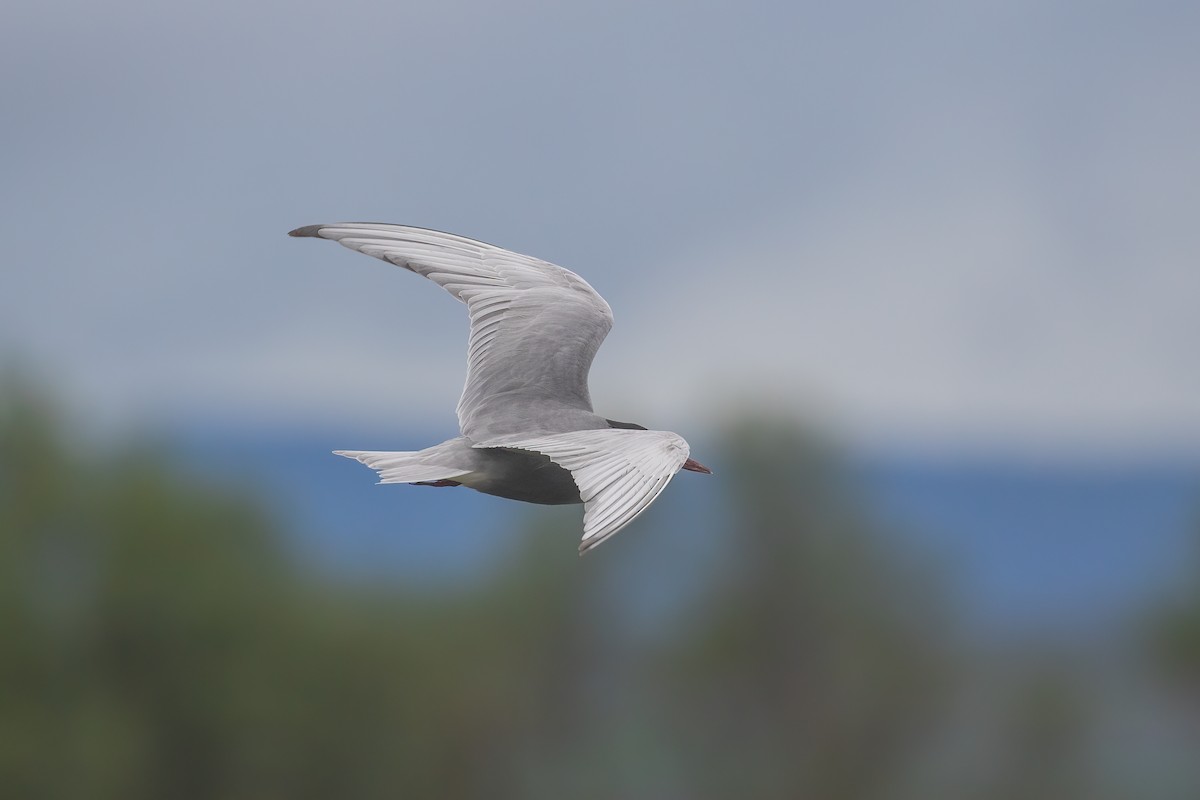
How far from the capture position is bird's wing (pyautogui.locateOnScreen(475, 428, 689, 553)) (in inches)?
220

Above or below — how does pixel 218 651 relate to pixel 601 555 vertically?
below

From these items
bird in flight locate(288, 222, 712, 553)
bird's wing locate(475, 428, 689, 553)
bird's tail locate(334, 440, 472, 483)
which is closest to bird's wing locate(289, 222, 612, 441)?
bird in flight locate(288, 222, 712, 553)

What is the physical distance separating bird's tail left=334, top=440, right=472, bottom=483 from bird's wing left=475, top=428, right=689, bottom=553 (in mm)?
215

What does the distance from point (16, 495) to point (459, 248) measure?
90.4ft

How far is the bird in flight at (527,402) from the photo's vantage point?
Answer: 20.3 ft

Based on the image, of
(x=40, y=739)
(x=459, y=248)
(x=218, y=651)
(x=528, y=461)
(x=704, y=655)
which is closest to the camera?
(x=528, y=461)

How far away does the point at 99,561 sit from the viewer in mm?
34094

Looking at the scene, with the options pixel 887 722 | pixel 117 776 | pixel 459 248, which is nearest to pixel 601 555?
pixel 887 722

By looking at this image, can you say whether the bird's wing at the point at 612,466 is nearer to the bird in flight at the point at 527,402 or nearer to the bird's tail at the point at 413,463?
the bird in flight at the point at 527,402

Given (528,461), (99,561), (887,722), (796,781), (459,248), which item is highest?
(459,248)

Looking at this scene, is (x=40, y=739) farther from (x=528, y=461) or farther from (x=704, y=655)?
(x=528, y=461)

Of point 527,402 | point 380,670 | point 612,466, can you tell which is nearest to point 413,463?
point 527,402

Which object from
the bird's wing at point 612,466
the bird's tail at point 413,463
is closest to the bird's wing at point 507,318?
the bird's tail at point 413,463

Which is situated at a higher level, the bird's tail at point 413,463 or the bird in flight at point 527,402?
the bird in flight at point 527,402
